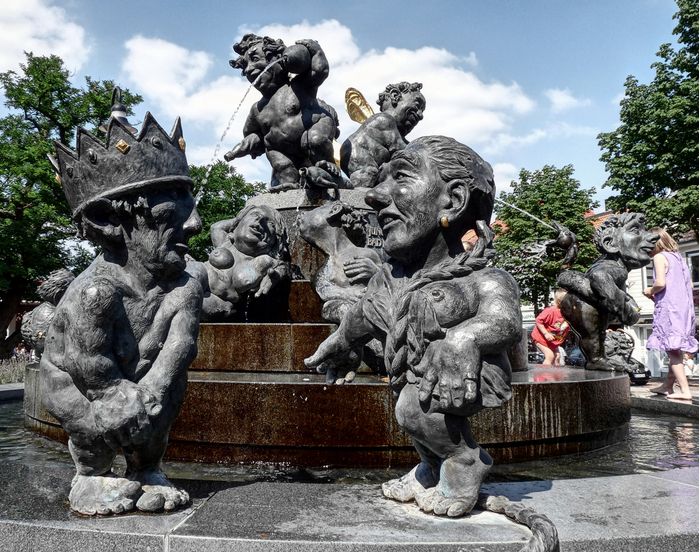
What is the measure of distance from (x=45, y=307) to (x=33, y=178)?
2092 cm

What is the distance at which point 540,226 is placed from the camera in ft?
107

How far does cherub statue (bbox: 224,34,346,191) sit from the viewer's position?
8.40 meters

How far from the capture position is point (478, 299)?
7.79 ft

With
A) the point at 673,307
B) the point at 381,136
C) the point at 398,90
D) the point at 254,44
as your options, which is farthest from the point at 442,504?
the point at 398,90

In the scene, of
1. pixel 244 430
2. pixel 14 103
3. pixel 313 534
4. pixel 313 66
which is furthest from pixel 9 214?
pixel 313 534

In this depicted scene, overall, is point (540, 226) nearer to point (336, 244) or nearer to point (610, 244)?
point (610, 244)

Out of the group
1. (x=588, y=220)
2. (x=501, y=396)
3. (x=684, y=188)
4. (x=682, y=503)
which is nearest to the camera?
(x=501, y=396)

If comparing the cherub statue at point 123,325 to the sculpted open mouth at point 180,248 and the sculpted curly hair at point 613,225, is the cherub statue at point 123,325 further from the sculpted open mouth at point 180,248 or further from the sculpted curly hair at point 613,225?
the sculpted curly hair at point 613,225

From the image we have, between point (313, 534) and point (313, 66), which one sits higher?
point (313, 66)

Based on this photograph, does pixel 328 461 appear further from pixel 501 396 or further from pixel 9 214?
pixel 9 214

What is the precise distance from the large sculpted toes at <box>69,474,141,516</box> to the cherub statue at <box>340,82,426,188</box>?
699 cm

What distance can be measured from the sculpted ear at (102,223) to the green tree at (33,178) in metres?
25.0

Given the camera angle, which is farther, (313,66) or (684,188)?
(684,188)

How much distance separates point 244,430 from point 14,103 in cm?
2790
